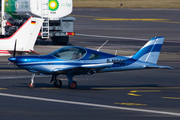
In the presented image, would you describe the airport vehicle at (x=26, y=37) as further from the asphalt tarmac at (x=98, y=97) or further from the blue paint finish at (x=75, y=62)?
the blue paint finish at (x=75, y=62)

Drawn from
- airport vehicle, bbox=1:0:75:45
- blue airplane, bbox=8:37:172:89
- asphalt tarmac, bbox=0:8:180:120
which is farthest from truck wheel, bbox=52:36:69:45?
blue airplane, bbox=8:37:172:89

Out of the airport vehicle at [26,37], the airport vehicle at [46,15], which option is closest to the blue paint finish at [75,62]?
the airport vehicle at [26,37]

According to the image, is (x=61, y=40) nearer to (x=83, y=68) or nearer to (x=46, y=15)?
(x=46, y=15)

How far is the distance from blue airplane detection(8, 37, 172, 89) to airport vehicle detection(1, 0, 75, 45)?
14690 mm

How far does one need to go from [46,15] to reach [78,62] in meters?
15.4

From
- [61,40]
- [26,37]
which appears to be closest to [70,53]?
[26,37]

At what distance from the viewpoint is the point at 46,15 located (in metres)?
30.2

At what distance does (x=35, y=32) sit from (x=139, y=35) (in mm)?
22545

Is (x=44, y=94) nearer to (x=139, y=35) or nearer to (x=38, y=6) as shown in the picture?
(x=38, y=6)

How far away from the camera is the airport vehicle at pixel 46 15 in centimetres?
3002

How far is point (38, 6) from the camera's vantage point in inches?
1180

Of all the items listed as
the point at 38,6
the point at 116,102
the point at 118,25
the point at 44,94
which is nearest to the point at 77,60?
the point at 44,94

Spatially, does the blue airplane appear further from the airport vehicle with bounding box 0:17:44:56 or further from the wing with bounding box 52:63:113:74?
the airport vehicle with bounding box 0:17:44:56

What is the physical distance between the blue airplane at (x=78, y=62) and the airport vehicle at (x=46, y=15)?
14690mm
